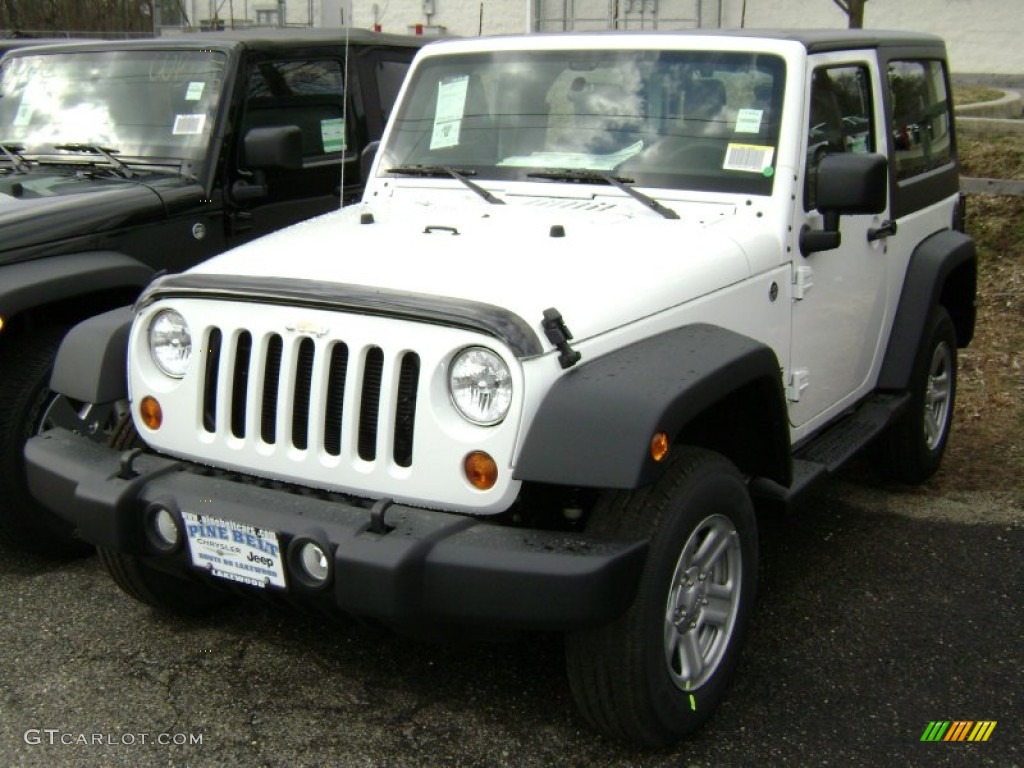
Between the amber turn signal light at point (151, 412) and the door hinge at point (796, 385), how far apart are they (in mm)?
1967

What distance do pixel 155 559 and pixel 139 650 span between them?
0.74 meters

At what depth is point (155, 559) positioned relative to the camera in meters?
3.30

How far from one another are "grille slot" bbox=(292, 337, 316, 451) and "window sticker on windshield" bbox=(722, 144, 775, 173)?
63.3 inches

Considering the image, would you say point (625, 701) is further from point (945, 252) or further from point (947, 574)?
point (945, 252)

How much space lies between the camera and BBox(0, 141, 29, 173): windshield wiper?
17.4ft

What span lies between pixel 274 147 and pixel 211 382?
198 cm

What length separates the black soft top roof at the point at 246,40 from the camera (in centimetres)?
543

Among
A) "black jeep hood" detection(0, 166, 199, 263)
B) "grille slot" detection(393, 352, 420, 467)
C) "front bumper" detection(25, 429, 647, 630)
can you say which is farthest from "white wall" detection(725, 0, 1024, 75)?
"front bumper" detection(25, 429, 647, 630)

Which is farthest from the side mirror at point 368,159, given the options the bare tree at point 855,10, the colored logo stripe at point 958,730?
the bare tree at point 855,10

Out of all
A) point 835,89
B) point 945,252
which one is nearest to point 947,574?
point 945,252

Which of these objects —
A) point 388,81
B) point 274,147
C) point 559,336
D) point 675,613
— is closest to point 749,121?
point 559,336

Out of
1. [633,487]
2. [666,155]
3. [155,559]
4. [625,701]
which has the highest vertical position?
[666,155]

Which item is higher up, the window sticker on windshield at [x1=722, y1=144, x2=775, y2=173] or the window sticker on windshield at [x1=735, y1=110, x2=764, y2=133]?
the window sticker on windshield at [x1=735, y1=110, x2=764, y2=133]

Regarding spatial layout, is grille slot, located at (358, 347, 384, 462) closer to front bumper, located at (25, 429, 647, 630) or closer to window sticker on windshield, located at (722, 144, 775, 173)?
front bumper, located at (25, 429, 647, 630)
